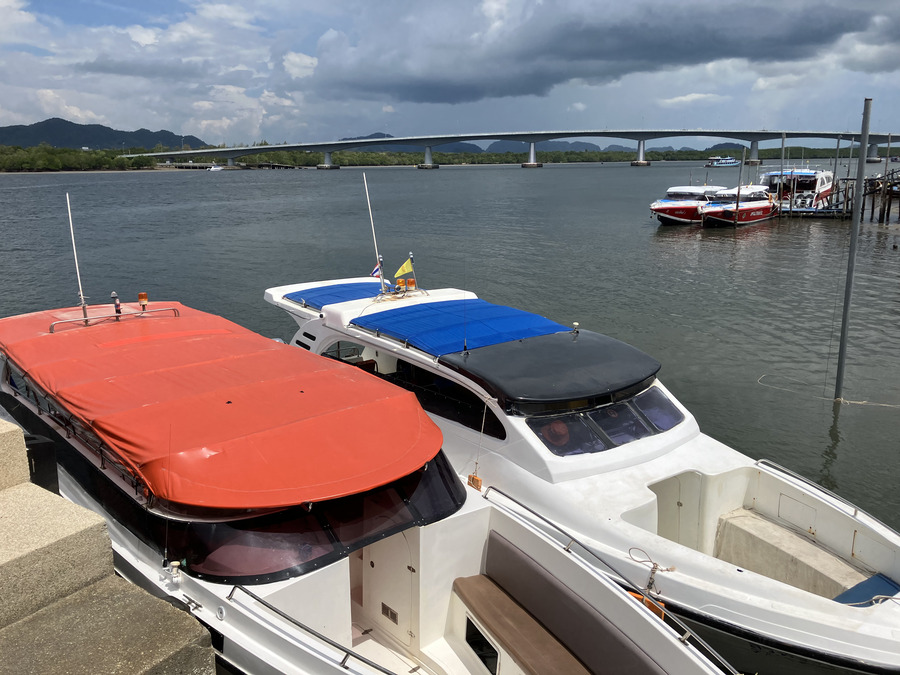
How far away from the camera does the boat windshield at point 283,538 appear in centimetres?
563

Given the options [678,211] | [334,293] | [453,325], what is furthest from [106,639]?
[678,211]

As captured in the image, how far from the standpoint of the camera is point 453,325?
10039 mm

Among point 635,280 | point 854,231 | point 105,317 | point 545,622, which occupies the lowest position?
point 635,280

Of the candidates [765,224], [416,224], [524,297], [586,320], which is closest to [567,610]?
[586,320]

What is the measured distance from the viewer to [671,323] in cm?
2269

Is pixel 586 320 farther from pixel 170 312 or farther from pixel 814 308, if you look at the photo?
pixel 170 312

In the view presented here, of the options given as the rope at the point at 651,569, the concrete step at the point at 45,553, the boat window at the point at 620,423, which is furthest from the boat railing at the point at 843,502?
the concrete step at the point at 45,553

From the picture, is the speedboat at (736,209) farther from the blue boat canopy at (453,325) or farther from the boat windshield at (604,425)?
the boat windshield at (604,425)

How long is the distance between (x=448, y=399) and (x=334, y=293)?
4.15m

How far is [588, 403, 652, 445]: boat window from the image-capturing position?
829 centimetres

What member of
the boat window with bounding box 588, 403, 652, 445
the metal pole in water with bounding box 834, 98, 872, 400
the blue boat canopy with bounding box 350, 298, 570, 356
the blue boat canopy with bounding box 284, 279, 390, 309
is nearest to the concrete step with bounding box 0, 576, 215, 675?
the blue boat canopy with bounding box 350, 298, 570, 356

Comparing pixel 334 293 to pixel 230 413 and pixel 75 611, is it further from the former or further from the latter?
pixel 75 611

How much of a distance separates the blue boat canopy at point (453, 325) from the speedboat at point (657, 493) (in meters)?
0.04

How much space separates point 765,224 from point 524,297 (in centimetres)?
3216
